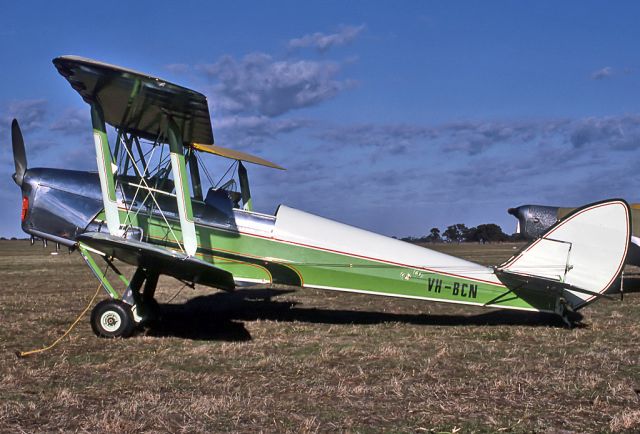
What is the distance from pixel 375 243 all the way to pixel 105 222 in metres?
3.71

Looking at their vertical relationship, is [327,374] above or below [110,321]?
above

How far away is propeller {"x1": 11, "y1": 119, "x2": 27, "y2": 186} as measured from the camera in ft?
28.2

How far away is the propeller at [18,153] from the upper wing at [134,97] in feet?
4.07

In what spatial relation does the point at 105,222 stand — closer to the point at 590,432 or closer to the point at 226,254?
the point at 226,254

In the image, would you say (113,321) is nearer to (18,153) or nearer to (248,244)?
(248,244)

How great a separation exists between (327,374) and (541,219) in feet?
36.9

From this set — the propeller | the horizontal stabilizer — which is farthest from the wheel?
the propeller

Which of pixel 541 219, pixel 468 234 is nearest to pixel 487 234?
pixel 468 234

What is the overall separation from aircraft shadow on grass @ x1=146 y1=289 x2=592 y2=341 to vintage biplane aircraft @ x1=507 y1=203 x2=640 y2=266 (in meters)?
4.94

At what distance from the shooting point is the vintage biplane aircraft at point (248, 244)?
800 centimetres

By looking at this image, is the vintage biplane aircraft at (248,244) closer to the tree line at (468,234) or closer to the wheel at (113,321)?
the wheel at (113,321)

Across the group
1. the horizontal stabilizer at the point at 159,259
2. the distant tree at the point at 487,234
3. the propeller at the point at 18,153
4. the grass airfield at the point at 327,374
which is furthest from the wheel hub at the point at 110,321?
the distant tree at the point at 487,234

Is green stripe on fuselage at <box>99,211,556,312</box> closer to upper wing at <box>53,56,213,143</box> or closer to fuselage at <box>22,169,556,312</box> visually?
fuselage at <box>22,169,556,312</box>

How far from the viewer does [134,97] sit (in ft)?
25.6
